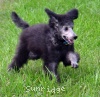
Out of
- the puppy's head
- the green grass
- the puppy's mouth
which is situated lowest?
the green grass

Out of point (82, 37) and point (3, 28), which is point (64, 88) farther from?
point (3, 28)

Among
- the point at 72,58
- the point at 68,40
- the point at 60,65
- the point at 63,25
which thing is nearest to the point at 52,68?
the point at 72,58

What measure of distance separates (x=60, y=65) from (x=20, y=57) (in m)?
0.63

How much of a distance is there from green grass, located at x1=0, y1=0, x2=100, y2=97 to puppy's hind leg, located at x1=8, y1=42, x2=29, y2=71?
0.39 ft

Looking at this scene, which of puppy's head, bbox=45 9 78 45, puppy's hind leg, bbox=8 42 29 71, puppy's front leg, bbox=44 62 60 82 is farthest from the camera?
puppy's hind leg, bbox=8 42 29 71

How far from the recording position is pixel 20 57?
568 centimetres

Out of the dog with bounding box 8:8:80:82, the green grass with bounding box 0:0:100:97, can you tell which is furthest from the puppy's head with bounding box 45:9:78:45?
the green grass with bounding box 0:0:100:97

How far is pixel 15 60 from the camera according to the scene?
5738 millimetres

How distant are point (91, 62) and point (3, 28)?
3.09 metres

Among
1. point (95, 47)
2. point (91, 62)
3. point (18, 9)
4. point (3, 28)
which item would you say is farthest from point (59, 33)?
point (18, 9)

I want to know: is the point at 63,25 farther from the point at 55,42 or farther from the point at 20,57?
the point at 20,57

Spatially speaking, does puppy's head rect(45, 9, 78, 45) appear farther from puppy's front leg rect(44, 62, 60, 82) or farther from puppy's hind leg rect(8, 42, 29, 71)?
puppy's hind leg rect(8, 42, 29, 71)

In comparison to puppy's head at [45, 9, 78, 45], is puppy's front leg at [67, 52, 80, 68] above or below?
below

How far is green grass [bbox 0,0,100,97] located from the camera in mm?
4783
